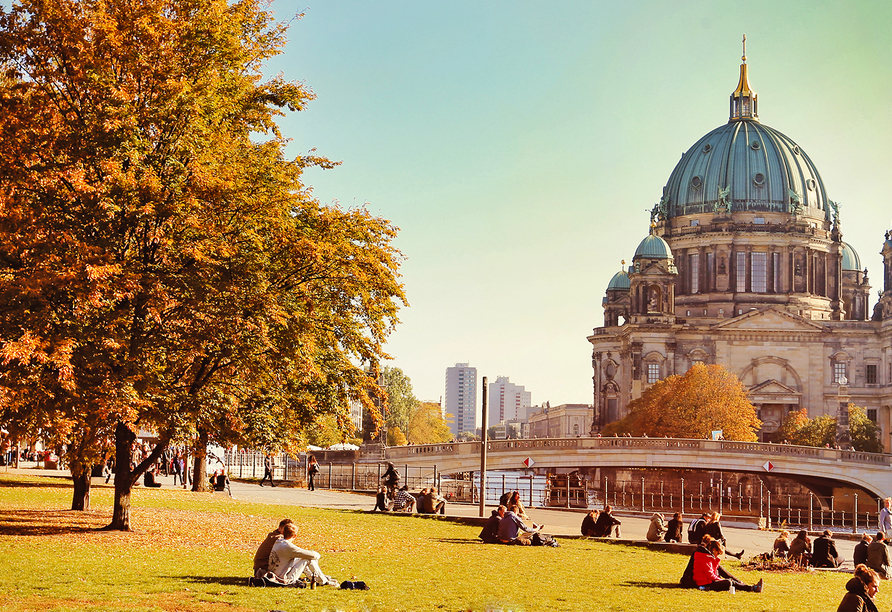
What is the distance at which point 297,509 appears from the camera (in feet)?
111

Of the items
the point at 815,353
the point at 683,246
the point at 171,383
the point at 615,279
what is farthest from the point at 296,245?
the point at 615,279

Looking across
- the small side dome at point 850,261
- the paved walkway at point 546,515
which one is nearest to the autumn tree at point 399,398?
the small side dome at point 850,261

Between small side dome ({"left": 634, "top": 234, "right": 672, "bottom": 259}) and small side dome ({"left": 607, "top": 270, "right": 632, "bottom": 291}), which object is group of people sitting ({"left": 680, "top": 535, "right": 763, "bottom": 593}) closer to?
small side dome ({"left": 634, "top": 234, "right": 672, "bottom": 259})

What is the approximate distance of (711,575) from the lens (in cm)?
1922

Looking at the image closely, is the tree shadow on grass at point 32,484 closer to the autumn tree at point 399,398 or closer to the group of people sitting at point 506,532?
the group of people sitting at point 506,532

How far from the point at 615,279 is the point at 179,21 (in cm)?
12312

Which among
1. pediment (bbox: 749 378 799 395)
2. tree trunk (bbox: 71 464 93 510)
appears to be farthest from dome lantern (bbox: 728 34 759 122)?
tree trunk (bbox: 71 464 93 510)

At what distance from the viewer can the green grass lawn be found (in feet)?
49.9

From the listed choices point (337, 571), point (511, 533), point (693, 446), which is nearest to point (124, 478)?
point (337, 571)

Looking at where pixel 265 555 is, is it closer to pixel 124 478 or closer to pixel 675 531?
pixel 124 478

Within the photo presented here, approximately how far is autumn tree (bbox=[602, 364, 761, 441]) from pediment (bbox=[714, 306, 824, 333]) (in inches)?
656

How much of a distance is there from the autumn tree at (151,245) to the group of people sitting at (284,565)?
159 inches

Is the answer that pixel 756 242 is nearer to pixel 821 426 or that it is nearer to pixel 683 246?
pixel 683 246

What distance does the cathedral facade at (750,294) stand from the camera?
118750 millimetres
